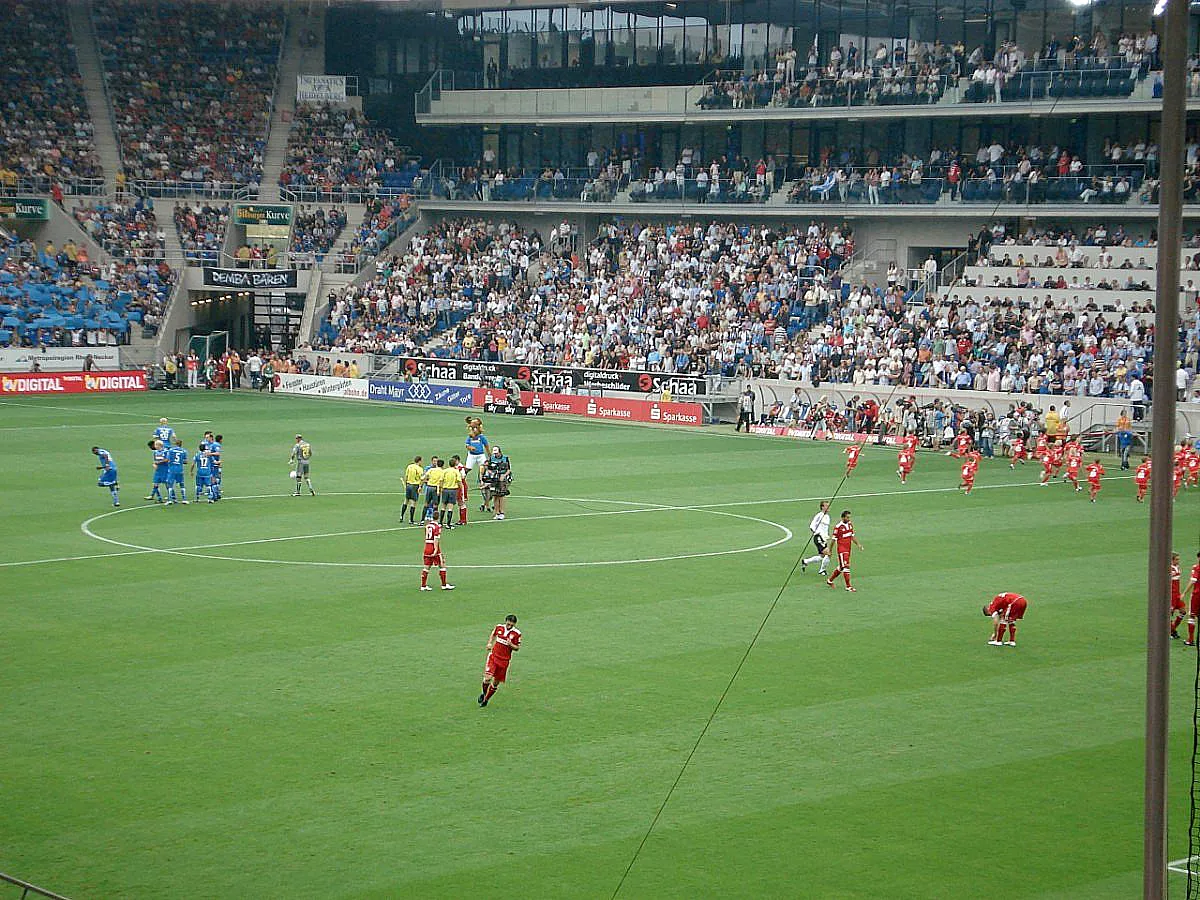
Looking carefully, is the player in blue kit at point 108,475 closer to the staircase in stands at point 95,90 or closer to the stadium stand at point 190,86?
the staircase in stands at point 95,90

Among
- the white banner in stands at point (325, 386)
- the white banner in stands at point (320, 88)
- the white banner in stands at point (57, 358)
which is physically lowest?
the white banner in stands at point (325, 386)

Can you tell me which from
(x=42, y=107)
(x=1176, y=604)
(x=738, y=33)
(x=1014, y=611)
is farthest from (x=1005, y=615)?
(x=42, y=107)

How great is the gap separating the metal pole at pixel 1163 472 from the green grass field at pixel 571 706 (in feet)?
15.2

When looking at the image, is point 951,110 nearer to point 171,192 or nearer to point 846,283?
point 846,283

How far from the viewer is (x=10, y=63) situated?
226ft

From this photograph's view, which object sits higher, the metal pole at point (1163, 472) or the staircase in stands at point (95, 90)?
the staircase in stands at point (95, 90)

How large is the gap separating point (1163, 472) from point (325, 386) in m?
55.6

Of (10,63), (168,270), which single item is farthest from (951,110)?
(10,63)

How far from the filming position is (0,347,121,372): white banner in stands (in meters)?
58.0

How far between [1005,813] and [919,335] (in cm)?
3901

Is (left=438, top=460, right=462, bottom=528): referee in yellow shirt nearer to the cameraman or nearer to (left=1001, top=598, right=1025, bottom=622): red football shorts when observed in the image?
the cameraman

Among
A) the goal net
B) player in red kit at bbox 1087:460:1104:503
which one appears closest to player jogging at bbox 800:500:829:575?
player in red kit at bbox 1087:460:1104:503

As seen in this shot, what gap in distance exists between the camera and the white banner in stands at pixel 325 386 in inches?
2378

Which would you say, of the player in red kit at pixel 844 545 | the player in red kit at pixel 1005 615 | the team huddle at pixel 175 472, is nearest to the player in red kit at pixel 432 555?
the player in red kit at pixel 844 545
